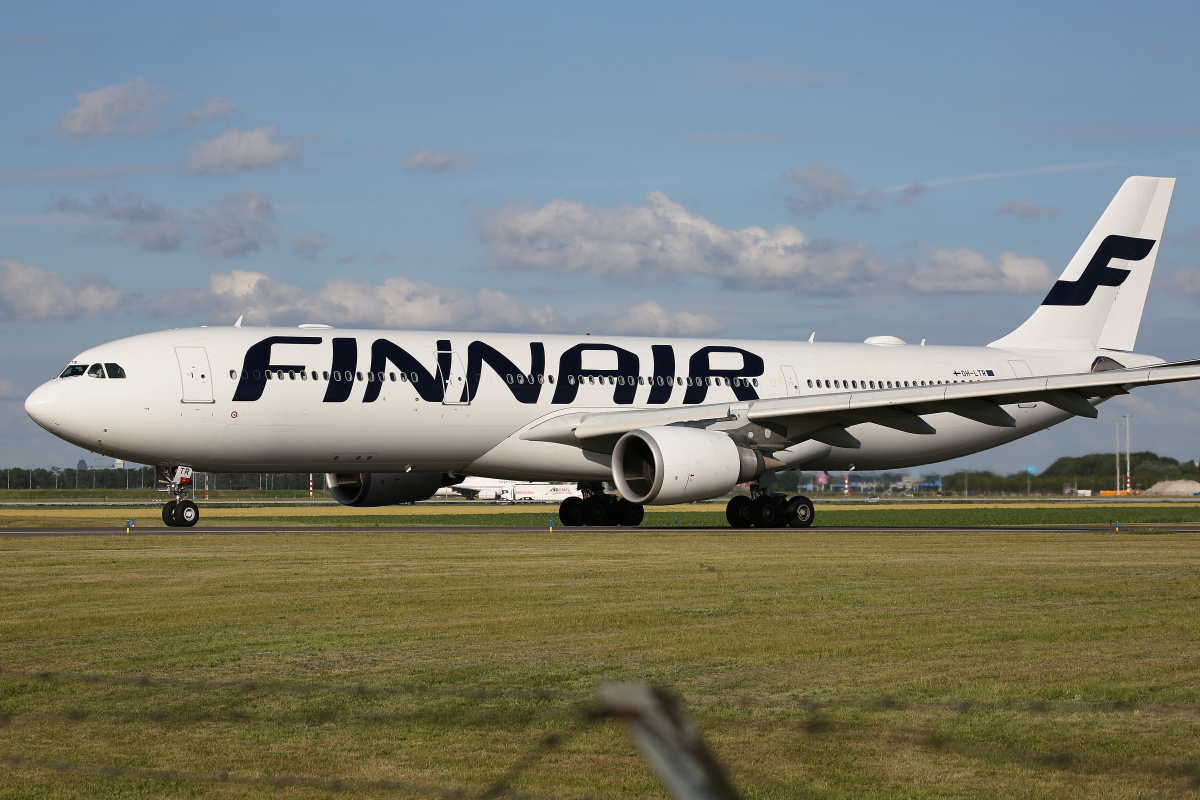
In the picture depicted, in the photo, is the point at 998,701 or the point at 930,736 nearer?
the point at 930,736

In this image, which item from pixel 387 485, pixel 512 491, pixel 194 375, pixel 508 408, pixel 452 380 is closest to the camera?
pixel 194 375

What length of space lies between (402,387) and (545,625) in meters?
16.9

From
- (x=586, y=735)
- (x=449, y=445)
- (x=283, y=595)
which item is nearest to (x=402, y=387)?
(x=449, y=445)

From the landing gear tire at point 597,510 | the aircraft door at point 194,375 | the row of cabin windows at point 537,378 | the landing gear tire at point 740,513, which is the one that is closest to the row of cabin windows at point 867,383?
the row of cabin windows at point 537,378

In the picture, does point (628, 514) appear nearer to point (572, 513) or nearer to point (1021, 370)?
point (572, 513)

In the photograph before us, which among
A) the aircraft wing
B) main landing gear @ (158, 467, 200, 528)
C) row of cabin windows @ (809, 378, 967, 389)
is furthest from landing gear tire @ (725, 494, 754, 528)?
main landing gear @ (158, 467, 200, 528)

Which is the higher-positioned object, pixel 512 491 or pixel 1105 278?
pixel 1105 278

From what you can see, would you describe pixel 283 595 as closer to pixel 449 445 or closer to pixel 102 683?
pixel 102 683

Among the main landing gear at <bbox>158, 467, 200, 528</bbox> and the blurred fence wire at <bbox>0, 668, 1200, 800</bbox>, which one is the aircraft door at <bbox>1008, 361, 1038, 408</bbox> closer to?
the main landing gear at <bbox>158, 467, 200, 528</bbox>

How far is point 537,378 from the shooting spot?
30.5m

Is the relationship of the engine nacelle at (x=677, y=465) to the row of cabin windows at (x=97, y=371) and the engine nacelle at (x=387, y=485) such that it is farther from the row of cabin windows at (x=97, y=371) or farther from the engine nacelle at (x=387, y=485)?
the row of cabin windows at (x=97, y=371)

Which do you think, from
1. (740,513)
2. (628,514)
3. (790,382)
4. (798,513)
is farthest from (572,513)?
(790,382)

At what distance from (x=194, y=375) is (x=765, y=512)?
42.5 ft

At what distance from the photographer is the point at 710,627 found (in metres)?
12.3
